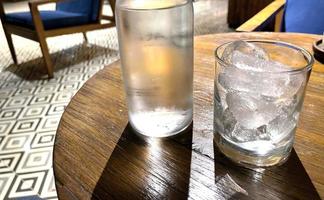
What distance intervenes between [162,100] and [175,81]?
0.03 meters

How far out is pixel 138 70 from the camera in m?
0.42

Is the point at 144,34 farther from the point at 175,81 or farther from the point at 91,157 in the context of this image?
the point at 91,157

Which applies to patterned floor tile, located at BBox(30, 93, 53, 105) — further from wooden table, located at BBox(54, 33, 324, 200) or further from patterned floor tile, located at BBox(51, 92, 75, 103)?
wooden table, located at BBox(54, 33, 324, 200)

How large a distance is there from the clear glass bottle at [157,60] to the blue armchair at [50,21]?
170cm

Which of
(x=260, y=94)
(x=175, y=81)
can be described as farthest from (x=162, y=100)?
(x=260, y=94)

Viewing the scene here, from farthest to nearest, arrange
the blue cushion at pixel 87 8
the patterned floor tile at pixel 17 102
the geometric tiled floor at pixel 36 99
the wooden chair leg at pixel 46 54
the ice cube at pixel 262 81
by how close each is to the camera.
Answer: the blue cushion at pixel 87 8 < the wooden chair leg at pixel 46 54 < the patterned floor tile at pixel 17 102 < the geometric tiled floor at pixel 36 99 < the ice cube at pixel 262 81

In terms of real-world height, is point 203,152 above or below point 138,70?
below

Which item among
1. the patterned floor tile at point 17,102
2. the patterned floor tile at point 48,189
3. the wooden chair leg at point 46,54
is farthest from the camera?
the wooden chair leg at point 46,54

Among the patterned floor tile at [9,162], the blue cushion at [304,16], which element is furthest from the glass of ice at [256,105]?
the patterned floor tile at [9,162]

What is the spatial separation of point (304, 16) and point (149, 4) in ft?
3.57

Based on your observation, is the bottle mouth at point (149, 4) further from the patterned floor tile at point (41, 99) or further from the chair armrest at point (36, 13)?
the chair armrest at point (36, 13)

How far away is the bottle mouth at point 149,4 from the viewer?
1.31ft

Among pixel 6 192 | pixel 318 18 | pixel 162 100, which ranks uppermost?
pixel 162 100

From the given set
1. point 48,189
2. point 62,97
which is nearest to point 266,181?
point 48,189
